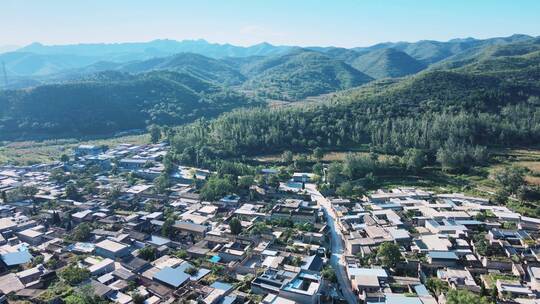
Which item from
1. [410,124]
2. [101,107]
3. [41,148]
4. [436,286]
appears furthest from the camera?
[101,107]

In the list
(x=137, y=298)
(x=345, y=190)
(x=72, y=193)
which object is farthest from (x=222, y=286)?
(x=72, y=193)

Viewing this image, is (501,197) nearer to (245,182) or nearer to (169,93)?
(245,182)

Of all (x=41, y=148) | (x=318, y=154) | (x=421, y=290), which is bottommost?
(x=41, y=148)

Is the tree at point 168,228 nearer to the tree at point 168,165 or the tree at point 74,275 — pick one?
the tree at point 74,275

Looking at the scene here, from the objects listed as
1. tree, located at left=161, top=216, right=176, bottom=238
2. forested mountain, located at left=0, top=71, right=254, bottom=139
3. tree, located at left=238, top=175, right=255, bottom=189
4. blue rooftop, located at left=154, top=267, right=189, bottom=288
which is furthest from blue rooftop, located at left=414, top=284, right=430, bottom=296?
forested mountain, located at left=0, top=71, right=254, bottom=139

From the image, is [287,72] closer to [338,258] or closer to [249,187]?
[249,187]

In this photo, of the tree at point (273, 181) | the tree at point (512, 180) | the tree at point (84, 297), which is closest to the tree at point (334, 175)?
the tree at point (273, 181)

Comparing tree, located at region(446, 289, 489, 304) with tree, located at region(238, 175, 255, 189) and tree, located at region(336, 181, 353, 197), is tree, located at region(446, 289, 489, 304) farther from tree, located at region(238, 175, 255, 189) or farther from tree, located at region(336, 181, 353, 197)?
tree, located at region(238, 175, 255, 189)
